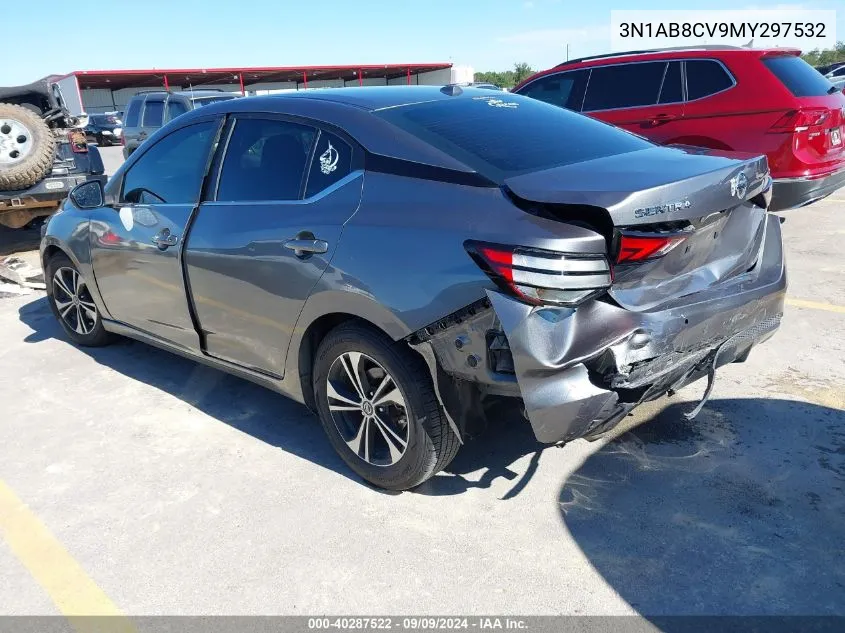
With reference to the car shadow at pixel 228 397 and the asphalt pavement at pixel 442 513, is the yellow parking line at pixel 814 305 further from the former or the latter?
the car shadow at pixel 228 397

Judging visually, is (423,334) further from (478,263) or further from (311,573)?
(311,573)

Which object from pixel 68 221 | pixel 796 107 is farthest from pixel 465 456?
pixel 796 107

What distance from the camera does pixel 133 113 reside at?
48.4 ft

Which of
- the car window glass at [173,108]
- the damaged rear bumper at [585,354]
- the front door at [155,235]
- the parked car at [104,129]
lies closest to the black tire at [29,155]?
the front door at [155,235]

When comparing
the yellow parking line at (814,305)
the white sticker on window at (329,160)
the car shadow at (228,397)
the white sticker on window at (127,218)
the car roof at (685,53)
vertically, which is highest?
the car roof at (685,53)

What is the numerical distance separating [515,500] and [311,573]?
36.5 inches

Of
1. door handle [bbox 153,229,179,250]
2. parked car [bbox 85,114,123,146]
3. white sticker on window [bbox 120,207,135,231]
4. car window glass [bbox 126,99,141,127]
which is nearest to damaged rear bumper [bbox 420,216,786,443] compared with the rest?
door handle [bbox 153,229,179,250]

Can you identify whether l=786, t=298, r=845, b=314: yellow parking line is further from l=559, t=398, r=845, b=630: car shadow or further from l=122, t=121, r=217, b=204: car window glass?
l=122, t=121, r=217, b=204: car window glass

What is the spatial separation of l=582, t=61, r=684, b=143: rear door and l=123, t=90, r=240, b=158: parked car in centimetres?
841

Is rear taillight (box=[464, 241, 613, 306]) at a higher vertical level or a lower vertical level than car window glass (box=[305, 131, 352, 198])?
lower

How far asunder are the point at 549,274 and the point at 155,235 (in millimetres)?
2520

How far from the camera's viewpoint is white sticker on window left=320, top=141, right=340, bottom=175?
3.08 meters

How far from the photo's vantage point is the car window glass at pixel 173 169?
12.3 ft

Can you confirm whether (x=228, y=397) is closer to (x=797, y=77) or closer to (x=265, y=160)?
(x=265, y=160)
